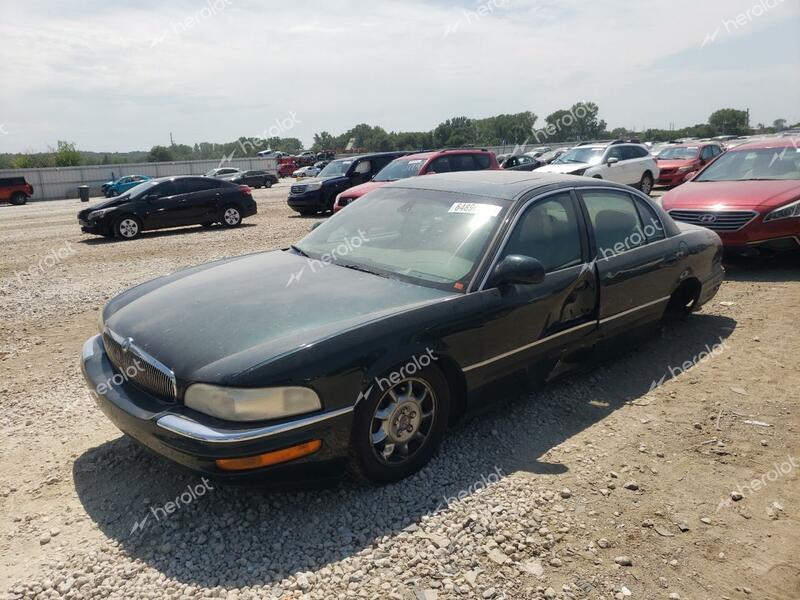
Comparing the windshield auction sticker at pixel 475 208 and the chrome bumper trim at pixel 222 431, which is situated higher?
the windshield auction sticker at pixel 475 208

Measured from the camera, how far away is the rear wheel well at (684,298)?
209 inches

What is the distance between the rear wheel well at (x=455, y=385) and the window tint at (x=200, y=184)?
42.4ft

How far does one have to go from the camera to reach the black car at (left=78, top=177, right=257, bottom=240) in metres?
13.5

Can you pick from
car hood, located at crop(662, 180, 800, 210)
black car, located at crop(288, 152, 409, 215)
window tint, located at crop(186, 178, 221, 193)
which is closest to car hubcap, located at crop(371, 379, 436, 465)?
car hood, located at crop(662, 180, 800, 210)

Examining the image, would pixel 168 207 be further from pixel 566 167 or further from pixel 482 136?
pixel 482 136

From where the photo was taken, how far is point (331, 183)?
17.1 m

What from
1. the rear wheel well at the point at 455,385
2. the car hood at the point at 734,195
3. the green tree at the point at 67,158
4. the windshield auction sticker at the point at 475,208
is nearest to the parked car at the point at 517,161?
the car hood at the point at 734,195

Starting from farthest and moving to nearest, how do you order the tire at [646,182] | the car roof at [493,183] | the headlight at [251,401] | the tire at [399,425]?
the tire at [646,182] → the car roof at [493,183] → the tire at [399,425] → the headlight at [251,401]

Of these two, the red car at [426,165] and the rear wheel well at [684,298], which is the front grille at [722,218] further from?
the red car at [426,165]

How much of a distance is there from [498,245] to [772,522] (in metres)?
2.02

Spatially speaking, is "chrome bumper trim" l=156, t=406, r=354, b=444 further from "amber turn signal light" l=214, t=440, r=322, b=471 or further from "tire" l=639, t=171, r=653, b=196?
"tire" l=639, t=171, r=653, b=196

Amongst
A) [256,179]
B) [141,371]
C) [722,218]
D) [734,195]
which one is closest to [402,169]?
[734,195]

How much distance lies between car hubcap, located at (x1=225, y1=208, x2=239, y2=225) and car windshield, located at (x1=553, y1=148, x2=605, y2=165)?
344 inches

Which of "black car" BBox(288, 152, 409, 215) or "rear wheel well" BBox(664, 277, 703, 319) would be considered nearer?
"rear wheel well" BBox(664, 277, 703, 319)
